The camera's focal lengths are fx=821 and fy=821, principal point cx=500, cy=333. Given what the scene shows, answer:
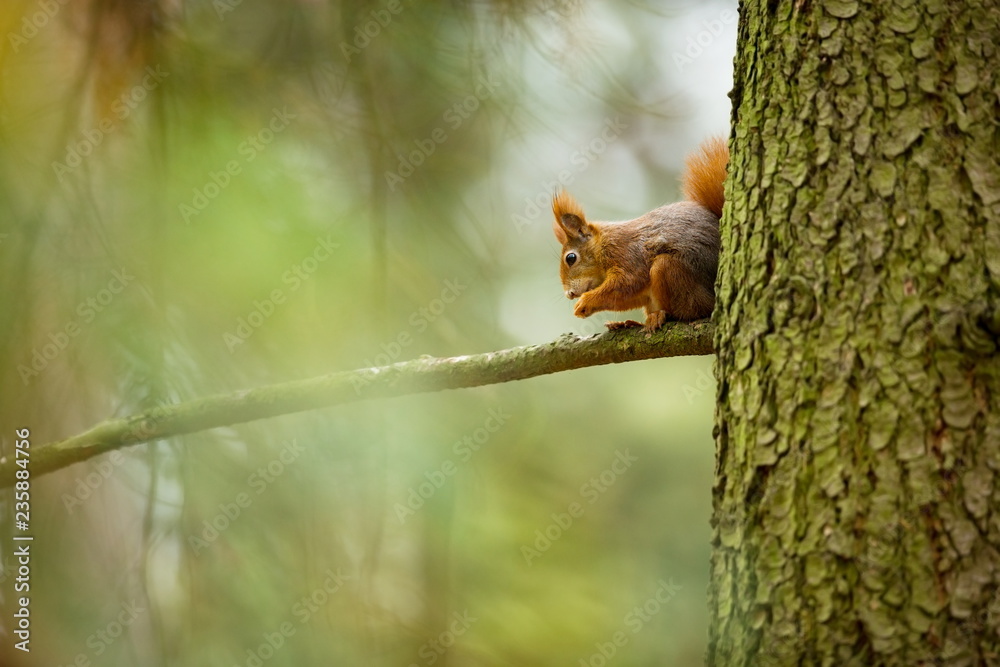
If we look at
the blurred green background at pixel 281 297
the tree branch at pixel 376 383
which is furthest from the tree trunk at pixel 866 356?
the blurred green background at pixel 281 297

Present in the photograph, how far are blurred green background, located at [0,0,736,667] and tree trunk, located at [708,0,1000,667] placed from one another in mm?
1116

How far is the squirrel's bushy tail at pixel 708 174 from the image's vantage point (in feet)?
6.75

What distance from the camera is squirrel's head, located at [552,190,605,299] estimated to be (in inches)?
96.4

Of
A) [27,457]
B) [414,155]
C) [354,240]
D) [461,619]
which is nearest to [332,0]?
[414,155]

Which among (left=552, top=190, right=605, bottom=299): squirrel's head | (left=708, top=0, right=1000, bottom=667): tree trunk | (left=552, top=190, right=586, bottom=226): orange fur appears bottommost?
(left=708, top=0, right=1000, bottom=667): tree trunk

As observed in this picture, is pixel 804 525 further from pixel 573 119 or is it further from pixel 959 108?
pixel 573 119

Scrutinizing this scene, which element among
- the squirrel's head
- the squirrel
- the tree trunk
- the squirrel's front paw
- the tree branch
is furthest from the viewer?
the squirrel's head

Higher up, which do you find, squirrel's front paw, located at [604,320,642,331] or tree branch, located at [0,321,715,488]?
squirrel's front paw, located at [604,320,642,331]

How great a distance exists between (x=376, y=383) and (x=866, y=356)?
3.24 ft

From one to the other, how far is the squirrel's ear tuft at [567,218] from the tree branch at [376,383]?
85 cm

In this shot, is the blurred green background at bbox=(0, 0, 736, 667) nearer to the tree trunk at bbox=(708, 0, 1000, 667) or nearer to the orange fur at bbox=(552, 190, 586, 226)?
the orange fur at bbox=(552, 190, 586, 226)

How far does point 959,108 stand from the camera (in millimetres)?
1134

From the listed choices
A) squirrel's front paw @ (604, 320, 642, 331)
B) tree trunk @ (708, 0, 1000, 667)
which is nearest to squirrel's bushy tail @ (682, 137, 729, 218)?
squirrel's front paw @ (604, 320, 642, 331)

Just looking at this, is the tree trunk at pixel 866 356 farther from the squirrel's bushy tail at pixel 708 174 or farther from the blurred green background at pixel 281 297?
the blurred green background at pixel 281 297
